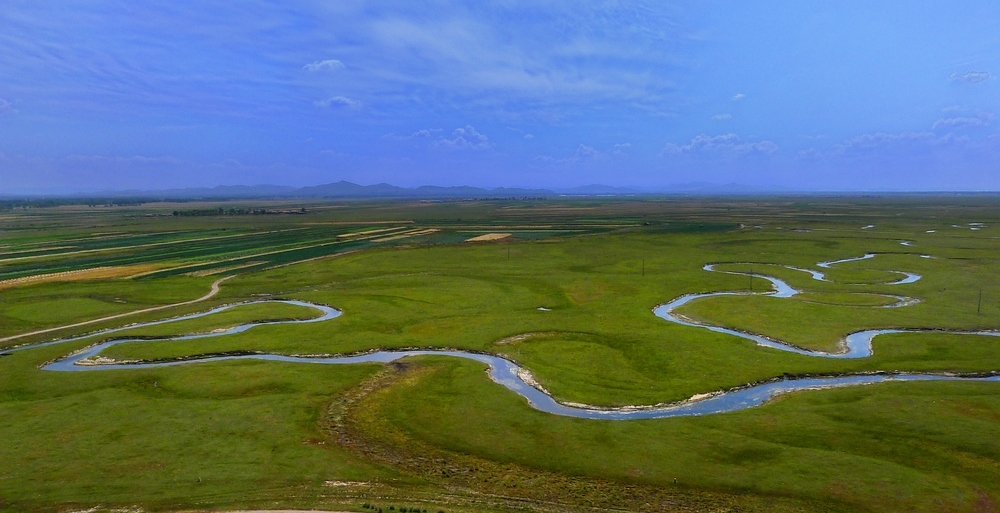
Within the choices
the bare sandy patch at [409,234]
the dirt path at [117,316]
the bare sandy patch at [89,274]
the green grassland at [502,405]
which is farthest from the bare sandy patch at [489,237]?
the bare sandy patch at [89,274]

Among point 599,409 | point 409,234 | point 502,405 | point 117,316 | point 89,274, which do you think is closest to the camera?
point 599,409

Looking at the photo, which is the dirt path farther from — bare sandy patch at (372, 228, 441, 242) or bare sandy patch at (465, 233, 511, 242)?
bare sandy patch at (465, 233, 511, 242)

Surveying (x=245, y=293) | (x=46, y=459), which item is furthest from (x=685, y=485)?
(x=245, y=293)

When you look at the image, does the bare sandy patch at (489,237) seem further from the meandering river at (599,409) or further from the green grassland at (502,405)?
the meandering river at (599,409)

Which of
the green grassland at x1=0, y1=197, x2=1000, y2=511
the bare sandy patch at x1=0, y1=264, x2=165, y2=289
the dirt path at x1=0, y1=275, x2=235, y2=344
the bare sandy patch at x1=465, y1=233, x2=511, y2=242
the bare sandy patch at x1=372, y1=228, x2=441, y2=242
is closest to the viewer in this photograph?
the green grassland at x1=0, y1=197, x2=1000, y2=511

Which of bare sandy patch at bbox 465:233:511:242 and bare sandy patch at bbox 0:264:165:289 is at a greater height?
Result: bare sandy patch at bbox 465:233:511:242

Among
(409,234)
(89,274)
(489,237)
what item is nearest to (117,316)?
(89,274)

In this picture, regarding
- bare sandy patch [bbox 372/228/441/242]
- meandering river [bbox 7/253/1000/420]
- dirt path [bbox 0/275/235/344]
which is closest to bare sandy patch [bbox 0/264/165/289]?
dirt path [bbox 0/275/235/344]

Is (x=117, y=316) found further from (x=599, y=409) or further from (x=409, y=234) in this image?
(x=409, y=234)

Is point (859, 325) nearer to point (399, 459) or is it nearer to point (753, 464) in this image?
point (753, 464)
